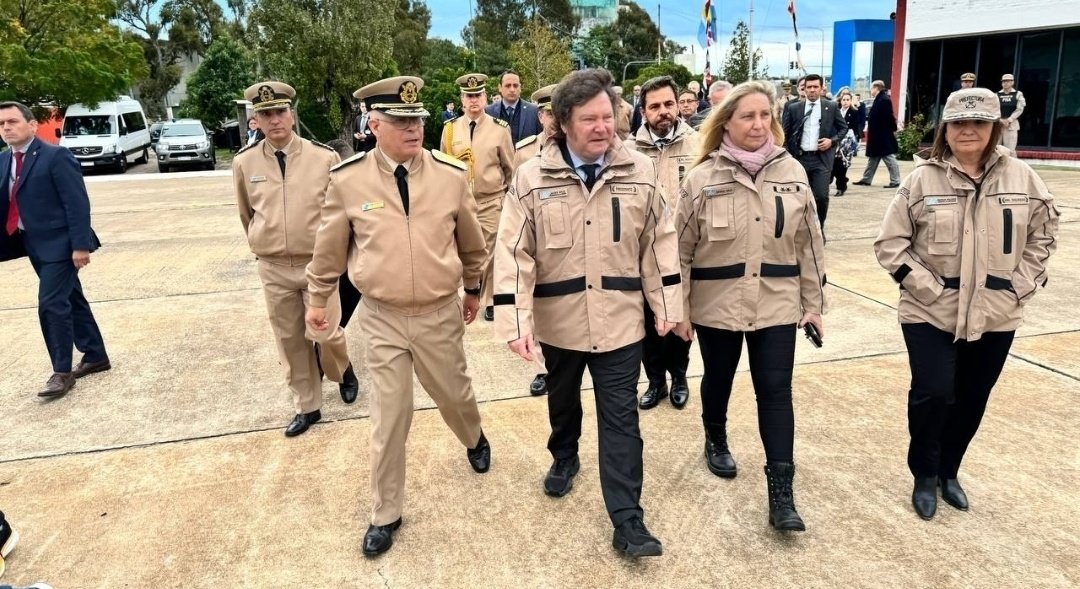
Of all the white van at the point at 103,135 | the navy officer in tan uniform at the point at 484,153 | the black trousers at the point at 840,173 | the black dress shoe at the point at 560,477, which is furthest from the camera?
the white van at the point at 103,135

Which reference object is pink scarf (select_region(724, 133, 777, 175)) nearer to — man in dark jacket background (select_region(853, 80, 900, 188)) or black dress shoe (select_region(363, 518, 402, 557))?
black dress shoe (select_region(363, 518, 402, 557))

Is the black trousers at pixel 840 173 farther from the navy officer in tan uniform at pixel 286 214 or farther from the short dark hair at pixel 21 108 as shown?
the short dark hair at pixel 21 108

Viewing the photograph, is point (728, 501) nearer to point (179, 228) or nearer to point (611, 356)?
point (611, 356)

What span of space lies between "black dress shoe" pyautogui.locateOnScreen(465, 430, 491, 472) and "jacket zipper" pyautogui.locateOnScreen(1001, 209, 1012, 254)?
2.36 meters

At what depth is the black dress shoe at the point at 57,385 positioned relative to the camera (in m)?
4.68

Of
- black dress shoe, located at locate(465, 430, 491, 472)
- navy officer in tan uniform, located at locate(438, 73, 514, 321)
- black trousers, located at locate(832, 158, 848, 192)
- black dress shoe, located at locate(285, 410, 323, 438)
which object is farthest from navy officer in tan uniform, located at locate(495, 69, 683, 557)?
black trousers, located at locate(832, 158, 848, 192)

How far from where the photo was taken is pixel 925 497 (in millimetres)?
3119

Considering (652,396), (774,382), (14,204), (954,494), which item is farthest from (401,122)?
(14,204)

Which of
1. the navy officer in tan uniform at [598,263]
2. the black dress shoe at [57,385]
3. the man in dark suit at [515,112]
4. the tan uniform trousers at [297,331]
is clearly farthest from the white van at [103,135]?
the navy officer in tan uniform at [598,263]

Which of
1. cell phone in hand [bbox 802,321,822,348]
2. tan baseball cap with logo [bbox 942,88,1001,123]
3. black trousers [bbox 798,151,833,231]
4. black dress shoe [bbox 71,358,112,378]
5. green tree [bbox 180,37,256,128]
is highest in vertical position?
green tree [bbox 180,37,256,128]

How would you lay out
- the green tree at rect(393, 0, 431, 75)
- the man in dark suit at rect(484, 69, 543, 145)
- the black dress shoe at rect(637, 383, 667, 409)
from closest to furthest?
the black dress shoe at rect(637, 383, 667, 409) < the man in dark suit at rect(484, 69, 543, 145) < the green tree at rect(393, 0, 431, 75)

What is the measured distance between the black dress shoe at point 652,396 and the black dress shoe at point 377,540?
1.74 meters

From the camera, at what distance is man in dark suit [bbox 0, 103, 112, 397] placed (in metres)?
4.73

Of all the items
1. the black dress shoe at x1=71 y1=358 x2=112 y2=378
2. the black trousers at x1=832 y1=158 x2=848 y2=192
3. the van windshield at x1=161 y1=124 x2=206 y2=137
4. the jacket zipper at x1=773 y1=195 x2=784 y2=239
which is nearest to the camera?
the jacket zipper at x1=773 y1=195 x2=784 y2=239
